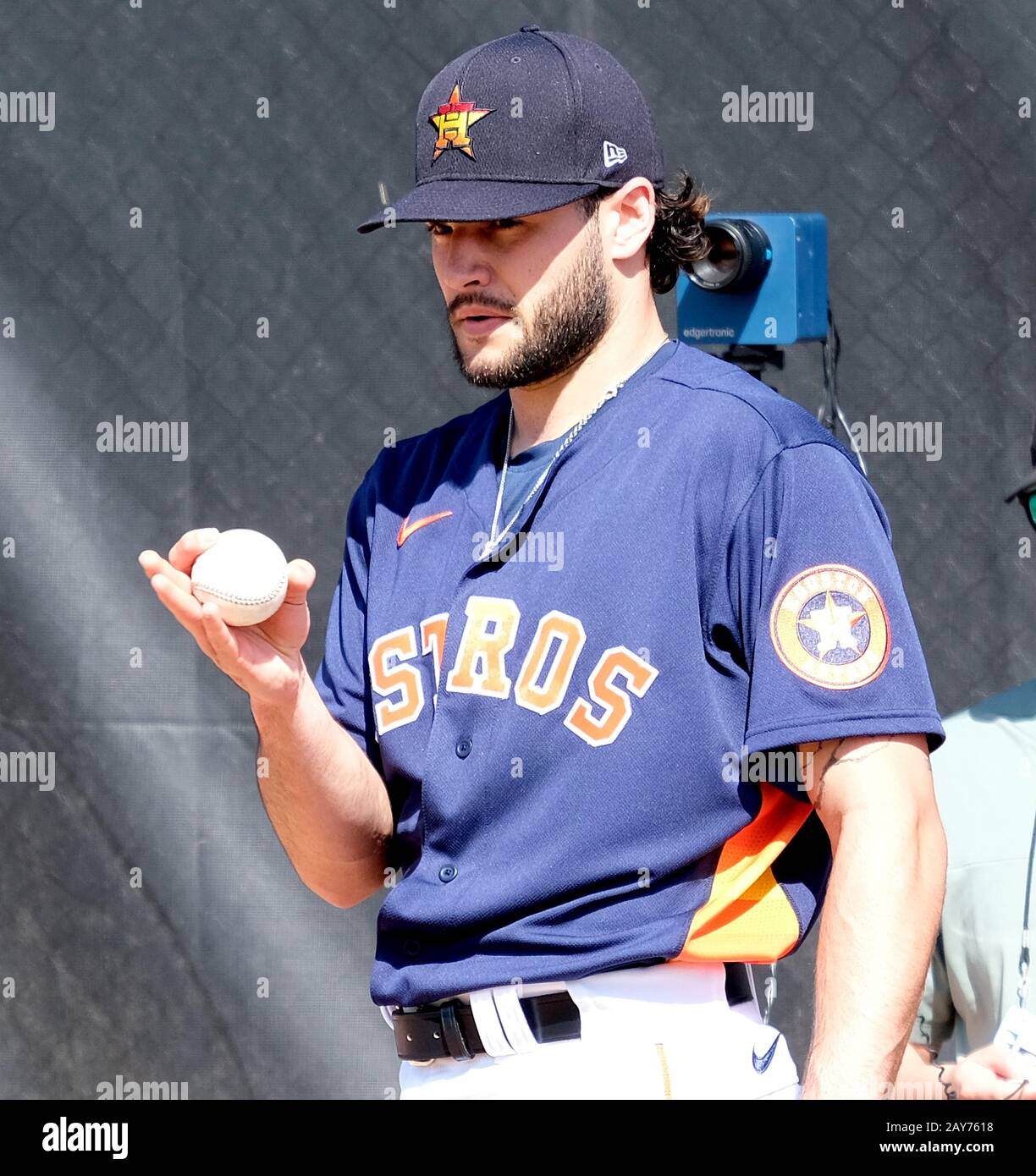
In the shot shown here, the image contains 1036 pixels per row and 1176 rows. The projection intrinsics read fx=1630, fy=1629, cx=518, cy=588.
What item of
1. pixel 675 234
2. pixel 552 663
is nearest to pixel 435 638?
pixel 552 663

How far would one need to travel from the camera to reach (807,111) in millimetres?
2988

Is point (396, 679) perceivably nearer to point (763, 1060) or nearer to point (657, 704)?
point (657, 704)

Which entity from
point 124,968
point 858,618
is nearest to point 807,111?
point 858,618

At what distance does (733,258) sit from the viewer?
104 inches

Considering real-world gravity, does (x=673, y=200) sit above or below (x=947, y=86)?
below

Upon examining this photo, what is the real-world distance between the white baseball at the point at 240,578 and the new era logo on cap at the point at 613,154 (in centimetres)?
61

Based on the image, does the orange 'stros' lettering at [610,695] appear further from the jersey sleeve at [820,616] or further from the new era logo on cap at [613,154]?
the new era logo on cap at [613,154]

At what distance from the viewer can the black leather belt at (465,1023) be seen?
A: 1708mm

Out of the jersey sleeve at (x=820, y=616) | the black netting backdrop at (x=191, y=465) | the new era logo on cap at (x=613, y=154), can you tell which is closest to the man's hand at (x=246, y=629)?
the jersey sleeve at (x=820, y=616)

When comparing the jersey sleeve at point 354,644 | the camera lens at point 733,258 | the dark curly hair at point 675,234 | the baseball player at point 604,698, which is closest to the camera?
the baseball player at point 604,698

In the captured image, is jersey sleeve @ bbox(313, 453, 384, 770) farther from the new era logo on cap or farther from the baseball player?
the new era logo on cap
